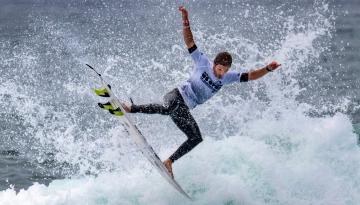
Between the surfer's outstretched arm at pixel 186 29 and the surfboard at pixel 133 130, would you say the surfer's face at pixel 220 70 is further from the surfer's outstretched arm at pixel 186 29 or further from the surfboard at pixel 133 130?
the surfboard at pixel 133 130

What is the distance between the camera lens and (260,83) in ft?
72.4

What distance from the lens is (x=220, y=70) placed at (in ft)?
29.9

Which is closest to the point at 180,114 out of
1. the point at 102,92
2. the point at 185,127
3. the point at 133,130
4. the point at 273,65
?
the point at 185,127

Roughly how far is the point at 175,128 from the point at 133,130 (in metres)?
4.59

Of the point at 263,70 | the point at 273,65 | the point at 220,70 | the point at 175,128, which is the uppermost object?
the point at 273,65

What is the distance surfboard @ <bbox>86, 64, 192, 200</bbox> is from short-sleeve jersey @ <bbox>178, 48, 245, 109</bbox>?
0.99m

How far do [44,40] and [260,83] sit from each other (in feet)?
63.9

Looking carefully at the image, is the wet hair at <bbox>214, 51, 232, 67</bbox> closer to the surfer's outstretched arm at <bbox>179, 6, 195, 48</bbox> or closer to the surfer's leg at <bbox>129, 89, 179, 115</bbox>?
the surfer's outstretched arm at <bbox>179, 6, 195, 48</bbox>

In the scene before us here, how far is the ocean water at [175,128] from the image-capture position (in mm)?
10023

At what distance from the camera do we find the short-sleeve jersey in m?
9.26

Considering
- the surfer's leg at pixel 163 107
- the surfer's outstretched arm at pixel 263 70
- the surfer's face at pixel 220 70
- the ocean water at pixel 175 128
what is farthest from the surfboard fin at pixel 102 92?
the surfer's outstretched arm at pixel 263 70

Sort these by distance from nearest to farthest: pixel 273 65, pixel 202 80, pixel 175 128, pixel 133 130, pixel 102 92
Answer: pixel 273 65 → pixel 102 92 → pixel 202 80 → pixel 133 130 → pixel 175 128

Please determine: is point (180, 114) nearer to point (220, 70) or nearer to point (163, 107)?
point (163, 107)

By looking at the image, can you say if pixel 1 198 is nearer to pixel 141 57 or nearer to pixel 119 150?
pixel 119 150
